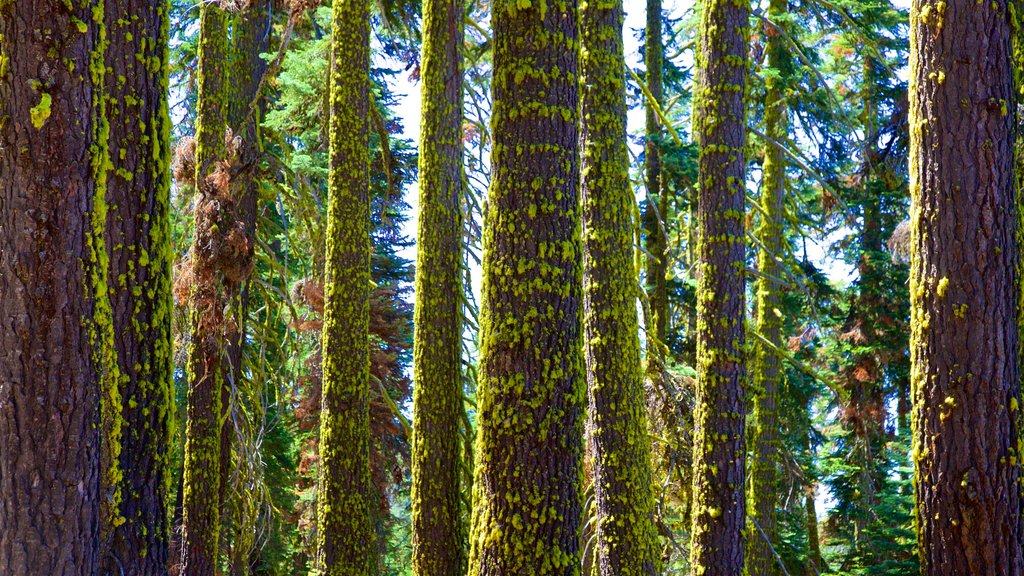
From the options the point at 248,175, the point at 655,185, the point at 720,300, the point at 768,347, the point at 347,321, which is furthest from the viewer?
the point at 655,185

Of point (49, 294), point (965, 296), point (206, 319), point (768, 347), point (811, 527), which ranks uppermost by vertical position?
point (768, 347)

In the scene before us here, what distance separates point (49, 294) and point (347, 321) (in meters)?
5.54

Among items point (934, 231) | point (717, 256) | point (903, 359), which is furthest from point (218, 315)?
point (903, 359)

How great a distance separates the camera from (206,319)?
10.5m

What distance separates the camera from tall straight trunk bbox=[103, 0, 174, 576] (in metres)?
4.98

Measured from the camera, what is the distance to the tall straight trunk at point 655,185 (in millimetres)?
16031

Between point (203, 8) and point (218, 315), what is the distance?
3.55m

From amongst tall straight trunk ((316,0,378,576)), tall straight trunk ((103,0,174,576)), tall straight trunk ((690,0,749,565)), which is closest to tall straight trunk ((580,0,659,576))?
tall straight trunk ((690,0,749,565))

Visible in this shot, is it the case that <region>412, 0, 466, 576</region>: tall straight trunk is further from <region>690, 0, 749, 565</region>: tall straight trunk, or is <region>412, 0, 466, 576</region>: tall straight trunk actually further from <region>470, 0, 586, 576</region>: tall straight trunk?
<region>470, 0, 586, 576</region>: tall straight trunk

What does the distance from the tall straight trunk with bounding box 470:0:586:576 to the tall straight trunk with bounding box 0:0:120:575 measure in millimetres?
2404

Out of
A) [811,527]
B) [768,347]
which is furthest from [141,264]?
[811,527]

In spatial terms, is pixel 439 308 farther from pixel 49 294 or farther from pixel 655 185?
pixel 655 185

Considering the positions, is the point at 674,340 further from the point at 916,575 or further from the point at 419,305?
the point at 419,305

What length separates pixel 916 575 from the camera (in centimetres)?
1094
